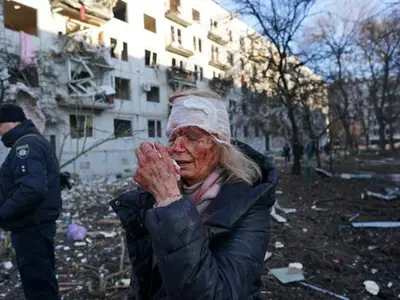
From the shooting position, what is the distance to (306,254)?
5395mm

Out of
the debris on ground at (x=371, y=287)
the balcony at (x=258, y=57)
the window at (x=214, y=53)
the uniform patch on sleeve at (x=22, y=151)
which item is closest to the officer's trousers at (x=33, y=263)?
the uniform patch on sleeve at (x=22, y=151)

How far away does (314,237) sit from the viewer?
6496 mm

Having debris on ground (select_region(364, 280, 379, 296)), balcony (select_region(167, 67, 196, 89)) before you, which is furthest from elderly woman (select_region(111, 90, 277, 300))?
balcony (select_region(167, 67, 196, 89))

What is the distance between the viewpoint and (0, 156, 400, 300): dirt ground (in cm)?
427

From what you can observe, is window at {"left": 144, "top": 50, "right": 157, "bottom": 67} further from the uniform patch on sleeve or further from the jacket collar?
the uniform patch on sleeve

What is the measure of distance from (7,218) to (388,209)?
8.51 metres

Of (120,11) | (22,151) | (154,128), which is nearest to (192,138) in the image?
(22,151)

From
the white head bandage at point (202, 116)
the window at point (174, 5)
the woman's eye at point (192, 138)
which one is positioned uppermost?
the window at point (174, 5)

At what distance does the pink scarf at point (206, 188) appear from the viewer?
1.46m

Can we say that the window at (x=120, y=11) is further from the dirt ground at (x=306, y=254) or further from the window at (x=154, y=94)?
the dirt ground at (x=306, y=254)

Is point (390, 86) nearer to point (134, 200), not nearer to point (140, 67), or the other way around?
point (140, 67)

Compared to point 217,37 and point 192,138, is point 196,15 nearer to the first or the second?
point 217,37

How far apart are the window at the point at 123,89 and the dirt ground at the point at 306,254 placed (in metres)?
15.7

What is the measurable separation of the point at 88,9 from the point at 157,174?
22.2 metres
